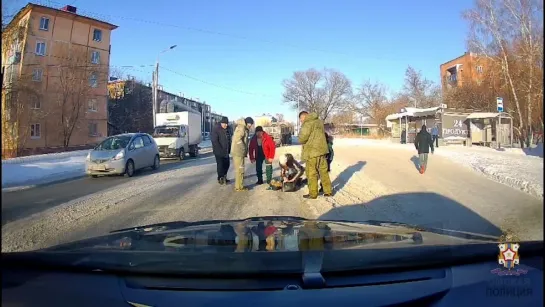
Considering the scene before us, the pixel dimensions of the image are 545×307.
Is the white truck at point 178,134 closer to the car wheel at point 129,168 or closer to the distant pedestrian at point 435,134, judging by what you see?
the car wheel at point 129,168

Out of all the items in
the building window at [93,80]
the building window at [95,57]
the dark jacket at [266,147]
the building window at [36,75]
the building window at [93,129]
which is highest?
the building window at [95,57]

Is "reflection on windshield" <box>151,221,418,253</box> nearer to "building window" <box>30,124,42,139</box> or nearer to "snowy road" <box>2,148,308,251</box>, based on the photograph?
"building window" <box>30,124,42,139</box>

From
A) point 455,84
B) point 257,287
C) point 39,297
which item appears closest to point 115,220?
point 39,297

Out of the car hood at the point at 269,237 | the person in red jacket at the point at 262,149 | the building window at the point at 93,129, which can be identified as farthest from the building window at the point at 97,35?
the car hood at the point at 269,237

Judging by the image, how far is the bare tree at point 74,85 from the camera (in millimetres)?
7816

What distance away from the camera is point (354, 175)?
12.5 metres

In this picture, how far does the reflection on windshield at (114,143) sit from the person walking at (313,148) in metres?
8.33

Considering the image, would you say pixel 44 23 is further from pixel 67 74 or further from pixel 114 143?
pixel 114 143

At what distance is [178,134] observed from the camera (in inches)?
958

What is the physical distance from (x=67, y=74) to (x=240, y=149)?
4.38 m

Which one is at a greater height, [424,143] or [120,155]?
[424,143]

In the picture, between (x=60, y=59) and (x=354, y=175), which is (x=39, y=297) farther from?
(x=354, y=175)

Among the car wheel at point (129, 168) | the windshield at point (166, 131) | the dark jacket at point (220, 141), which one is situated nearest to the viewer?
the dark jacket at point (220, 141)

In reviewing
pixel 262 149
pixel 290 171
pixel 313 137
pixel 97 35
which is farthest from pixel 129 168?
pixel 313 137
